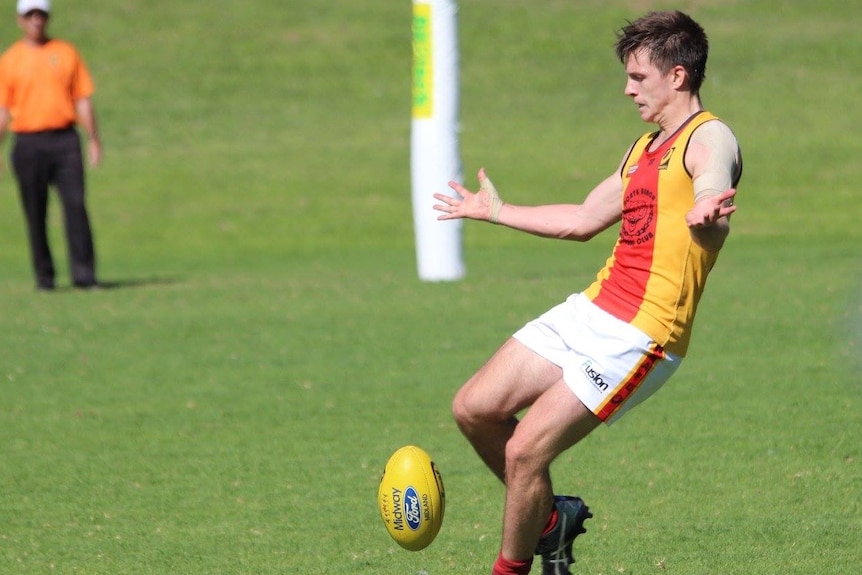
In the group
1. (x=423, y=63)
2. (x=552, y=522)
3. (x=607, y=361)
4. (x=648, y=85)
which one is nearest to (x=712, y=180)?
(x=648, y=85)

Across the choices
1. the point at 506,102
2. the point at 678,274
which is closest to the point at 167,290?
the point at 678,274

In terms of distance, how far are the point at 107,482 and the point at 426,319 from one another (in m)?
5.12

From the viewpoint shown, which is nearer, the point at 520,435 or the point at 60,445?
the point at 520,435

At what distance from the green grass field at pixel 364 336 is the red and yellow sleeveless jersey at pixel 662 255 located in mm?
1149

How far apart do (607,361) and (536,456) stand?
441mm

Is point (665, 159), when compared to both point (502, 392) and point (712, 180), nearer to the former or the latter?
point (712, 180)

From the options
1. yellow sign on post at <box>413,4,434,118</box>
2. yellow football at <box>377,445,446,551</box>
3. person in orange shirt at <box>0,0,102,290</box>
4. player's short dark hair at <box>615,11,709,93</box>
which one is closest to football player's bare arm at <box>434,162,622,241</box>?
player's short dark hair at <box>615,11,709,93</box>

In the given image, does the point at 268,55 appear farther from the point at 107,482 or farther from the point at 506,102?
the point at 107,482

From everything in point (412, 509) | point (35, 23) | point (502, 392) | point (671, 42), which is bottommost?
point (412, 509)

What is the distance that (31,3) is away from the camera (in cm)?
1429

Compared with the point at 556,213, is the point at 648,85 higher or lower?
higher

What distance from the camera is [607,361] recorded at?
5305mm

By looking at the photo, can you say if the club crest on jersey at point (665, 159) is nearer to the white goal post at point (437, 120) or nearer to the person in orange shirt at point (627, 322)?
the person in orange shirt at point (627, 322)

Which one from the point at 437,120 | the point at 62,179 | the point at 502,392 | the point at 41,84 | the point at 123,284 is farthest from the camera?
the point at 123,284
